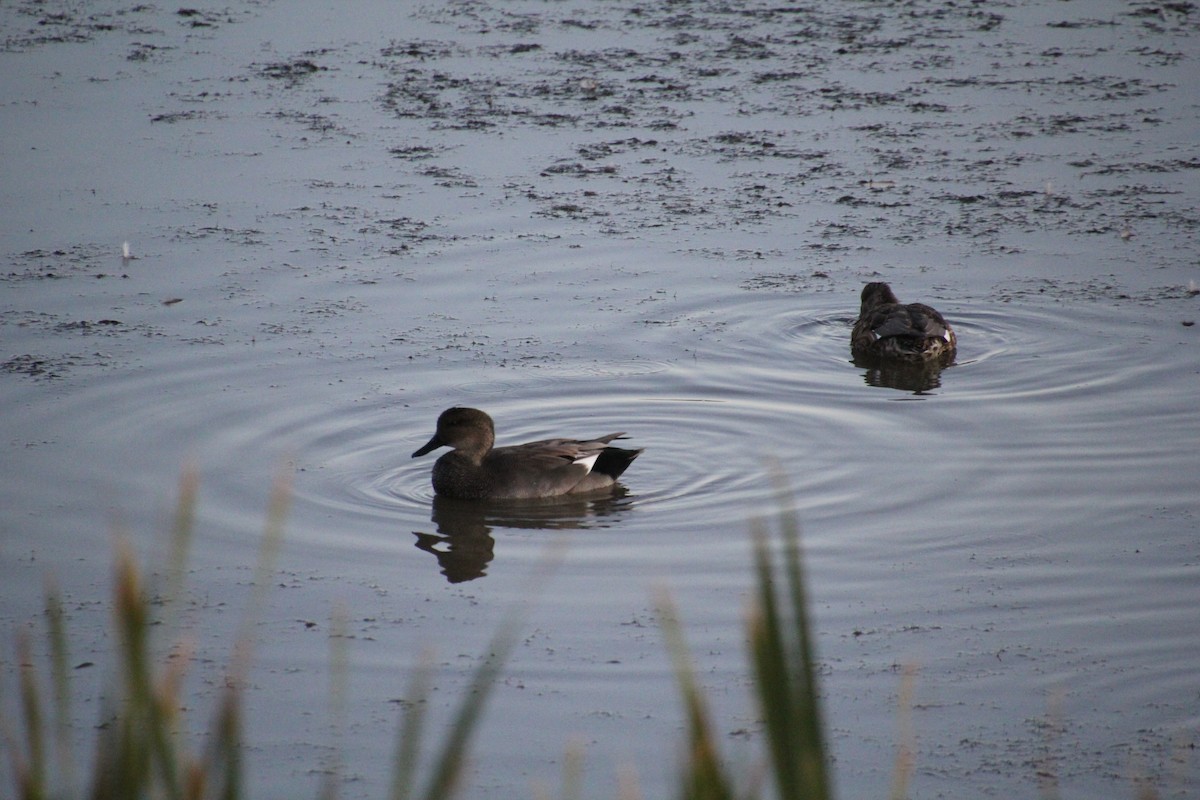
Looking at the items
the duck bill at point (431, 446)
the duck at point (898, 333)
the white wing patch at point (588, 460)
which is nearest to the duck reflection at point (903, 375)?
the duck at point (898, 333)

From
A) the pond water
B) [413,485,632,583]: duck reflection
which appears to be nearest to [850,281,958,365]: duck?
the pond water

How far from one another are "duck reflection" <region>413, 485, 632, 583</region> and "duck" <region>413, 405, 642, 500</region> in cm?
6

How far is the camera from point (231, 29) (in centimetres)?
1777

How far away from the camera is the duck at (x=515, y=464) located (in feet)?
26.3

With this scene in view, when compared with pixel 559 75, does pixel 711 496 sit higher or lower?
lower

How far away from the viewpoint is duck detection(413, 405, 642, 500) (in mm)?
8023

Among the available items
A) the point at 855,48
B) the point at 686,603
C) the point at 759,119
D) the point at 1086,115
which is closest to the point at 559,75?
the point at 759,119

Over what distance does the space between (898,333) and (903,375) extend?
0.37 metres

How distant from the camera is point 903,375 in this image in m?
9.82

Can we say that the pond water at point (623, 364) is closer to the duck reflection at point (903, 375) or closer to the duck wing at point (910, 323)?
the duck reflection at point (903, 375)

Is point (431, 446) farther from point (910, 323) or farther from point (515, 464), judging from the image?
point (910, 323)

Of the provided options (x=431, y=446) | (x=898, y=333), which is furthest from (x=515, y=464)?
(x=898, y=333)

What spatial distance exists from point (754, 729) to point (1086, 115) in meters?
10.9

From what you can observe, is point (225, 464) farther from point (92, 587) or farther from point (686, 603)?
point (686, 603)
